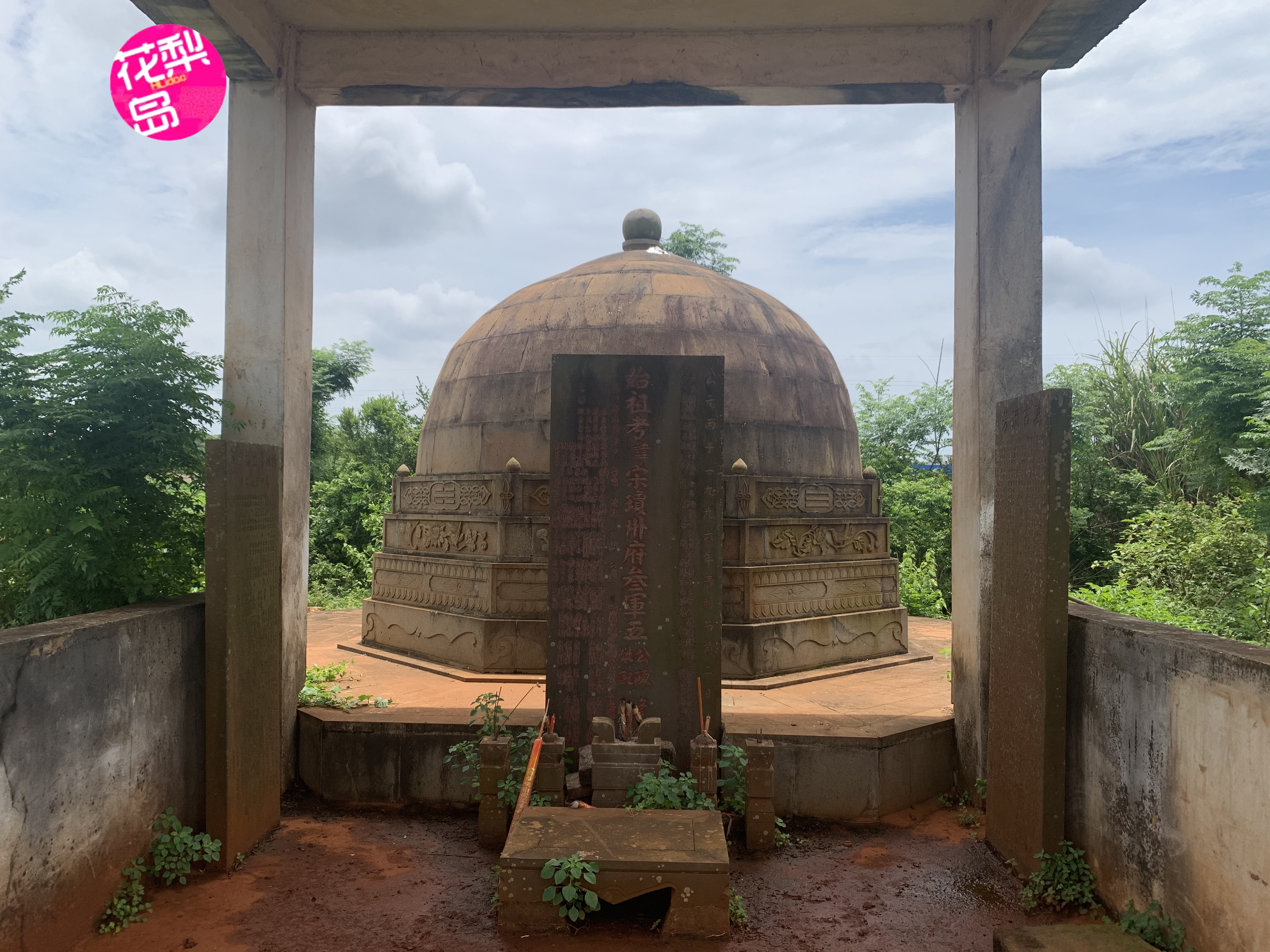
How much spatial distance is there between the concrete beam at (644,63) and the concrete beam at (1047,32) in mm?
397

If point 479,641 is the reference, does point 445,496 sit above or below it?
above

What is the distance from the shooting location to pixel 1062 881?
14.8ft

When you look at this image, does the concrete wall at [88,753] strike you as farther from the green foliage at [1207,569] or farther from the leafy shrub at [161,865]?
the green foliage at [1207,569]

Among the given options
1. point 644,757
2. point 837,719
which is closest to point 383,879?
point 644,757

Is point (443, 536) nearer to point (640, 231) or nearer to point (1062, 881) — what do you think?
point (640, 231)

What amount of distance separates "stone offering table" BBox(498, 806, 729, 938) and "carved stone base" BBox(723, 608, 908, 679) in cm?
334

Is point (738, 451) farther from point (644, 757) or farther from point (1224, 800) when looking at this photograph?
point (1224, 800)

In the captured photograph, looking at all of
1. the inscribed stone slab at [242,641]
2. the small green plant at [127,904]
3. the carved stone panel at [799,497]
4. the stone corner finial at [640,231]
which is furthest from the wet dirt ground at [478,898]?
the stone corner finial at [640,231]

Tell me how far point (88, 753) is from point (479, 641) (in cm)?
400

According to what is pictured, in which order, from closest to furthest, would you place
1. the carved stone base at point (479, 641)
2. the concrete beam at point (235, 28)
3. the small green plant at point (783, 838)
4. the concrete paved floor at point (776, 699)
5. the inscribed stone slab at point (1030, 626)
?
1. the inscribed stone slab at point (1030, 626)
2. the concrete beam at point (235, 28)
3. the small green plant at point (783, 838)
4. the concrete paved floor at point (776, 699)
5. the carved stone base at point (479, 641)

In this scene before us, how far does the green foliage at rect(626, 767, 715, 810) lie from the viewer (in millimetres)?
4984

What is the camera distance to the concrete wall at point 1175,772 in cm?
330

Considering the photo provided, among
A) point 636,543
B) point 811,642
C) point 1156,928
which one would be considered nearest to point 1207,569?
point 811,642

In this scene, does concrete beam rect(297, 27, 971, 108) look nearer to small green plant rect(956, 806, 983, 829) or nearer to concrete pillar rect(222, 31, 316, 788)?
concrete pillar rect(222, 31, 316, 788)
